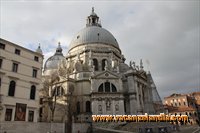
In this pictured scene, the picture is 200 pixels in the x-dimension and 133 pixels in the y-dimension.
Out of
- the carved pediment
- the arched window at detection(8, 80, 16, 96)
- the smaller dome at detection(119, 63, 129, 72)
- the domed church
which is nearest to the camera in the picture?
the arched window at detection(8, 80, 16, 96)

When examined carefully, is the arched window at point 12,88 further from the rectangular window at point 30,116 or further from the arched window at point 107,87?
the arched window at point 107,87

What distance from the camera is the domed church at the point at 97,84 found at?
3962 centimetres

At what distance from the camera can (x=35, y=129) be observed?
2353 centimetres

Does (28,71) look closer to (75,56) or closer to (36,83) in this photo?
(36,83)

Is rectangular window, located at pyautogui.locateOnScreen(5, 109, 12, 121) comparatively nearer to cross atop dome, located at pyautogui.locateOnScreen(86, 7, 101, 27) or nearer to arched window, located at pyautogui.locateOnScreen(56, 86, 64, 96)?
arched window, located at pyautogui.locateOnScreen(56, 86, 64, 96)

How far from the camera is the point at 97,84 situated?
4088cm

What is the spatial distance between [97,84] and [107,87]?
2.43 m

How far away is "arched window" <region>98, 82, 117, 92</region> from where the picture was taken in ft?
134

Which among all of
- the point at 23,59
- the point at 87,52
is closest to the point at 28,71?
the point at 23,59

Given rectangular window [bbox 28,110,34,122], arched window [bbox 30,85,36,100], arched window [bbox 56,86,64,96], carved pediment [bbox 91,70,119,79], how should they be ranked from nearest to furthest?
1. rectangular window [bbox 28,110,34,122]
2. arched window [bbox 30,85,36,100]
3. carved pediment [bbox 91,70,119,79]
4. arched window [bbox 56,86,64,96]

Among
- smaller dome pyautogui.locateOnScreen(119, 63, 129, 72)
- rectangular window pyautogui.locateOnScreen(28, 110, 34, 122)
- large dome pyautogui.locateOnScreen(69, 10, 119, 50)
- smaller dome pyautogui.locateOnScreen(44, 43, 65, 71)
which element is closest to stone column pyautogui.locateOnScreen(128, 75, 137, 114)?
smaller dome pyautogui.locateOnScreen(119, 63, 129, 72)

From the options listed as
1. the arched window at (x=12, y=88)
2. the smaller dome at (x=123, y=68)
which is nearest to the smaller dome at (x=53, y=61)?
the smaller dome at (x=123, y=68)

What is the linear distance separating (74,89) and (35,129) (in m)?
20.4

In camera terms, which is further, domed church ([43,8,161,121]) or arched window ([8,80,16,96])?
domed church ([43,8,161,121])
